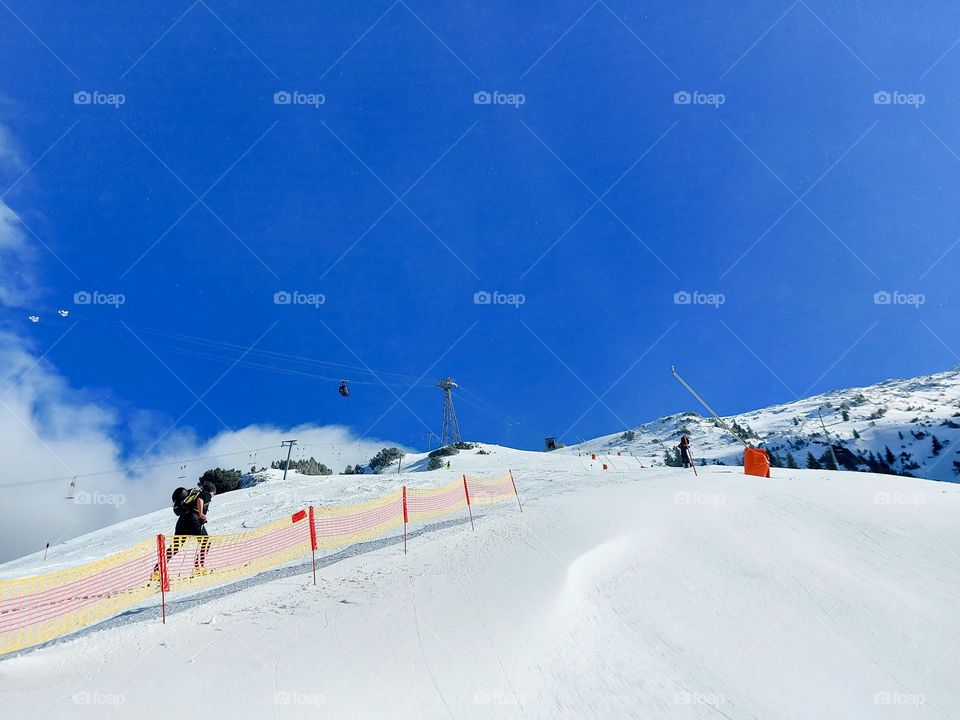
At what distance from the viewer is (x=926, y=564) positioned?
29.8 feet

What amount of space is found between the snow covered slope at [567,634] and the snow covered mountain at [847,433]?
44.5 m

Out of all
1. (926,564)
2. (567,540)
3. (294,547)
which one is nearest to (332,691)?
(567,540)

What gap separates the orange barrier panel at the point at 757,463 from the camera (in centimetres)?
1970

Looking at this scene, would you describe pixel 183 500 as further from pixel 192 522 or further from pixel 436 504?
pixel 436 504

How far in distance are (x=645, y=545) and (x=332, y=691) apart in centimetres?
710

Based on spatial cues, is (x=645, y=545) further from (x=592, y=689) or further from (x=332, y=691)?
(x=332, y=691)

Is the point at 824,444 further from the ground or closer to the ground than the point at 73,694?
closer to the ground

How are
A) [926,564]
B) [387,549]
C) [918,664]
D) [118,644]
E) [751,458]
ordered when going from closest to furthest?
[918,664] → [118,644] → [926,564] → [387,549] → [751,458]

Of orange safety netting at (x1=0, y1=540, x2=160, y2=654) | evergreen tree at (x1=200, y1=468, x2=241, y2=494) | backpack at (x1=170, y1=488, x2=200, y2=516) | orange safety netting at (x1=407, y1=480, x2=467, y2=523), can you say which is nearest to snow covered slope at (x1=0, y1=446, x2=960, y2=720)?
orange safety netting at (x1=0, y1=540, x2=160, y2=654)

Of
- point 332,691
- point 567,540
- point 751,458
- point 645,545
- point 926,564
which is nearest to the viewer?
point 332,691

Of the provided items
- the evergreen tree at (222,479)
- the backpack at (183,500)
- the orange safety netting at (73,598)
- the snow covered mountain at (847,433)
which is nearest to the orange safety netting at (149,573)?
the orange safety netting at (73,598)

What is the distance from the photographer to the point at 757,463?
20125 mm

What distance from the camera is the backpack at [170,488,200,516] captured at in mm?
9992

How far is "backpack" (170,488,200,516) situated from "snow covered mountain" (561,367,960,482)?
48.5m
